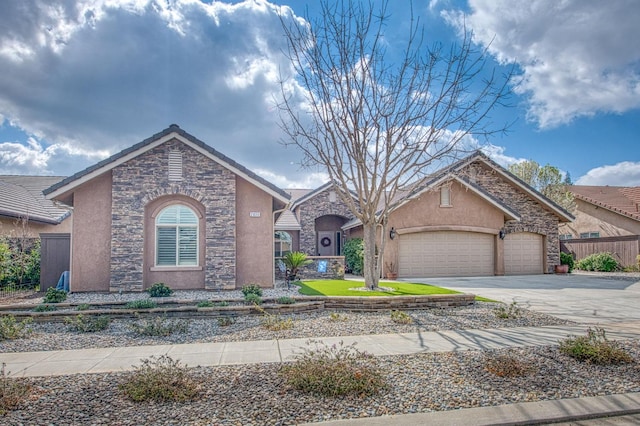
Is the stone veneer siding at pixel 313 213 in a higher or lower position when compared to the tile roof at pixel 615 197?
lower

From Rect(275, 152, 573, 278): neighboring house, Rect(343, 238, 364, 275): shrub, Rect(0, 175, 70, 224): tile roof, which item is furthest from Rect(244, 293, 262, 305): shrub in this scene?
Rect(0, 175, 70, 224): tile roof

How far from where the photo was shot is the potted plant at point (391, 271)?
18.5 meters

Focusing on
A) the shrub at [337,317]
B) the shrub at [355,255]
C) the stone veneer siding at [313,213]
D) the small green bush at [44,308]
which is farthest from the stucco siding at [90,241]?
the stone veneer siding at [313,213]

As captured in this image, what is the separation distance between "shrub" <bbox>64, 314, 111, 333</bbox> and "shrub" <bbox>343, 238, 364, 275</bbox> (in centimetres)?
1280

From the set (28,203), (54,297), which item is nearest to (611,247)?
(54,297)

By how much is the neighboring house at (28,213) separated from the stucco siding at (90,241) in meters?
2.29

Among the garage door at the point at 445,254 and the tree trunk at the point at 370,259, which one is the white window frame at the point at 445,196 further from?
the tree trunk at the point at 370,259

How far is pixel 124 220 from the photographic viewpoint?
1268cm

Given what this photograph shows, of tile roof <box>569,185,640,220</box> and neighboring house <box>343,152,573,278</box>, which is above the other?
tile roof <box>569,185,640,220</box>

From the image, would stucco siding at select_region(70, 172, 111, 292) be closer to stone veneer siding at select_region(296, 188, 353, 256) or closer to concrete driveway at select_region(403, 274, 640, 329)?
concrete driveway at select_region(403, 274, 640, 329)

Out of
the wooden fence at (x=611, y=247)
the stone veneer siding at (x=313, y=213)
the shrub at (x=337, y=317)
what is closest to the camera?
the shrub at (x=337, y=317)

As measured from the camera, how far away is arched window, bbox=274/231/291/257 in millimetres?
23938

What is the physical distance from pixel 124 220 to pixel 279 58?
23.4 ft

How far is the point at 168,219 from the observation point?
43.5 ft
